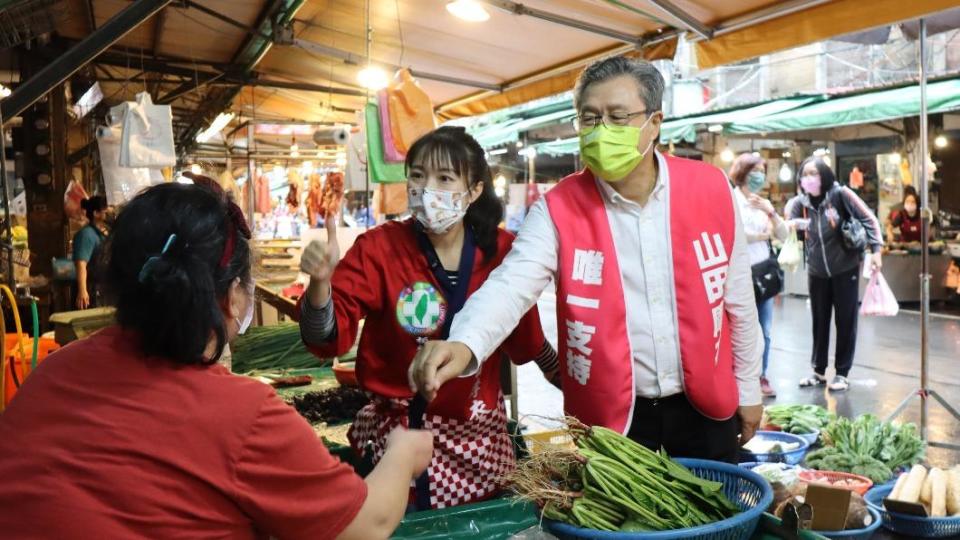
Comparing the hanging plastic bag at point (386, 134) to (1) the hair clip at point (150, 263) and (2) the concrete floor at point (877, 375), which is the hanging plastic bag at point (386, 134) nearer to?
(2) the concrete floor at point (877, 375)

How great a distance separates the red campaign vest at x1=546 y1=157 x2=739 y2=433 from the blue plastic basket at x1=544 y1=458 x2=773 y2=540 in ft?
1.23

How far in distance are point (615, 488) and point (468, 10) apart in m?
4.33

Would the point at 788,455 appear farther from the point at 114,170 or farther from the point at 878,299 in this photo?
the point at 114,170

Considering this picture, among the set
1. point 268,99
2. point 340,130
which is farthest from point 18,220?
point 340,130

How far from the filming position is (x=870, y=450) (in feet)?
15.7

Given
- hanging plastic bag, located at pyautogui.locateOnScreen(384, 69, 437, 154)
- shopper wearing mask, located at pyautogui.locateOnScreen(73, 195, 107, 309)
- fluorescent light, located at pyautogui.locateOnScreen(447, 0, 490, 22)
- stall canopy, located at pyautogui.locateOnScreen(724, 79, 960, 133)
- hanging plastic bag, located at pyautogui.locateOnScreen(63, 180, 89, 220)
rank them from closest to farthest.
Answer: hanging plastic bag, located at pyautogui.locateOnScreen(384, 69, 437, 154) < fluorescent light, located at pyautogui.locateOnScreen(447, 0, 490, 22) < shopper wearing mask, located at pyautogui.locateOnScreen(73, 195, 107, 309) < hanging plastic bag, located at pyautogui.locateOnScreen(63, 180, 89, 220) < stall canopy, located at pyautogui.locateOnScreen(724, 79, 960, 133)

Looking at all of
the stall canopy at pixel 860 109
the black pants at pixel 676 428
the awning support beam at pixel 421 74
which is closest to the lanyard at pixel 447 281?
the black pants at pixel 676 428

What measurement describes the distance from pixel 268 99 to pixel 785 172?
10.1 metres

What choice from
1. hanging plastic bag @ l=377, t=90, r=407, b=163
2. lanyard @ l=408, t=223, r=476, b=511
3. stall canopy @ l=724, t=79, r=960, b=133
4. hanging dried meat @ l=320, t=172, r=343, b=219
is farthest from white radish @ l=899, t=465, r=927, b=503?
hanging dried meat @ l=320, t=172, r=343, b=219

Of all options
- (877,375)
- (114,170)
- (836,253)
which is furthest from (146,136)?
(877,375)

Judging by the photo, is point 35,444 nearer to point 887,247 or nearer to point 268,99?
point 268,99

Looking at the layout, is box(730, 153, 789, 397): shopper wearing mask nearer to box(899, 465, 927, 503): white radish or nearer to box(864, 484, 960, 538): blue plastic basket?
box(899, 465, 927, 503): white radish

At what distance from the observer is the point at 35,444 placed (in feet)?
4.36

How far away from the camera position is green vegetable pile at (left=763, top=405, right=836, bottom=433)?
219 inches
